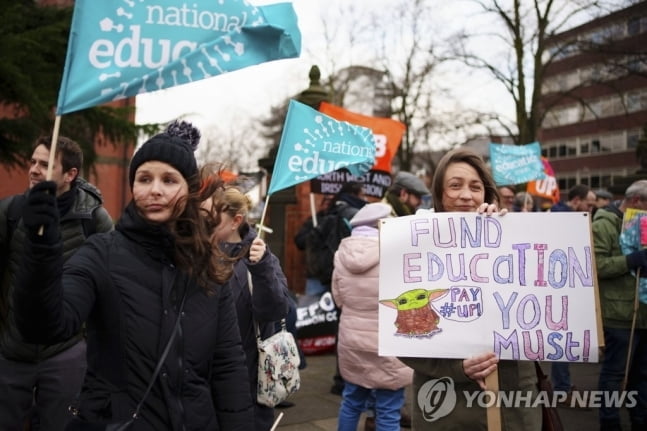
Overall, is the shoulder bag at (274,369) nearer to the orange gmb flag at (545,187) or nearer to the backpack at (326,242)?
the backpack at (326,242)

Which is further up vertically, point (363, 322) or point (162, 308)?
point (162, 308)

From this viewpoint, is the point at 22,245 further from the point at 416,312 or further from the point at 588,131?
the point at 588,131

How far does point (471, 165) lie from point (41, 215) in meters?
1.94

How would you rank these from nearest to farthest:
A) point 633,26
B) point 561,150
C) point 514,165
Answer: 1. point 514,165
2. point 633,26
3. point 561,150

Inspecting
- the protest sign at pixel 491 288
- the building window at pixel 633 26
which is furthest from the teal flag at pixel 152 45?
the building window at pixel 633 26

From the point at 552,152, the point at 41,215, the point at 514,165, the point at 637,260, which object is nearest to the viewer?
the point at 41,215

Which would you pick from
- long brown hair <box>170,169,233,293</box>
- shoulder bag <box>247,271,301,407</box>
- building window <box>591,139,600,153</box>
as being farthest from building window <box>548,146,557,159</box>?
long brown hair <box>170,169,233,293</box>

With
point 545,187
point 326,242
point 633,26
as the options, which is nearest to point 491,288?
point 326,242

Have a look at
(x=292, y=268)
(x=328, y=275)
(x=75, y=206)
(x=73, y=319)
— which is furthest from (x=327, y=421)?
(x=292, y=268)

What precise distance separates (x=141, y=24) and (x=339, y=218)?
434cm

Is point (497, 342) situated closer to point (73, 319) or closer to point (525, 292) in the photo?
point (525, 292)

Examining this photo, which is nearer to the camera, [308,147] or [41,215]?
[41,215]

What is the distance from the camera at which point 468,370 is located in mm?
2332

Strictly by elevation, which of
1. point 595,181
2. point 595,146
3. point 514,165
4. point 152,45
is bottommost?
point 152,45
